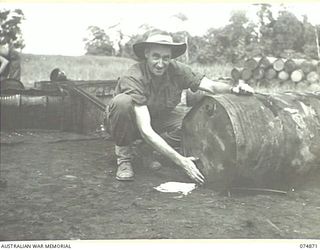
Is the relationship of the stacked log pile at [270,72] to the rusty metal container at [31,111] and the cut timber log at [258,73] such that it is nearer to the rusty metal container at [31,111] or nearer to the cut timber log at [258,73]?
the cut timber log at [258,73]

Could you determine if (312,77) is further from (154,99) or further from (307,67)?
(154,99)

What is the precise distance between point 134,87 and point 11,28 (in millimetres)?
603

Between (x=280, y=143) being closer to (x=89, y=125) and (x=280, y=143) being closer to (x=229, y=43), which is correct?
(x=229, y=43)

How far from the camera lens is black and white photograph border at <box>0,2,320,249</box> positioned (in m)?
1.21

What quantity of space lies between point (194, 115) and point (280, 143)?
0.99 feet

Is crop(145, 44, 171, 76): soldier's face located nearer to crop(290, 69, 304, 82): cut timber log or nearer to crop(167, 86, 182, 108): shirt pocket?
crop(167, 86, 182, 108): shirt pocket

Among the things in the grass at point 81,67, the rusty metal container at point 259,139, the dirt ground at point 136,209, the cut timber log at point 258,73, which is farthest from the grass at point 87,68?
the dirt ground at point 136,209

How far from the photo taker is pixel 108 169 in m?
1.55

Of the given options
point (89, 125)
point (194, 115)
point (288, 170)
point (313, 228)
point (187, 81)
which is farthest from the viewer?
point (89, 125)

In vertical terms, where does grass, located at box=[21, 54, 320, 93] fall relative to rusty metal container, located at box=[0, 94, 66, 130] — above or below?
above

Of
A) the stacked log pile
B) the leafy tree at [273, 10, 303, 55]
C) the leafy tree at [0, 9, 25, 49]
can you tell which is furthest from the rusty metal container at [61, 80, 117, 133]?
the leafy tree at [273, 10, 303, 55]

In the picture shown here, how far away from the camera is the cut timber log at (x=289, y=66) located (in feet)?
7.51
